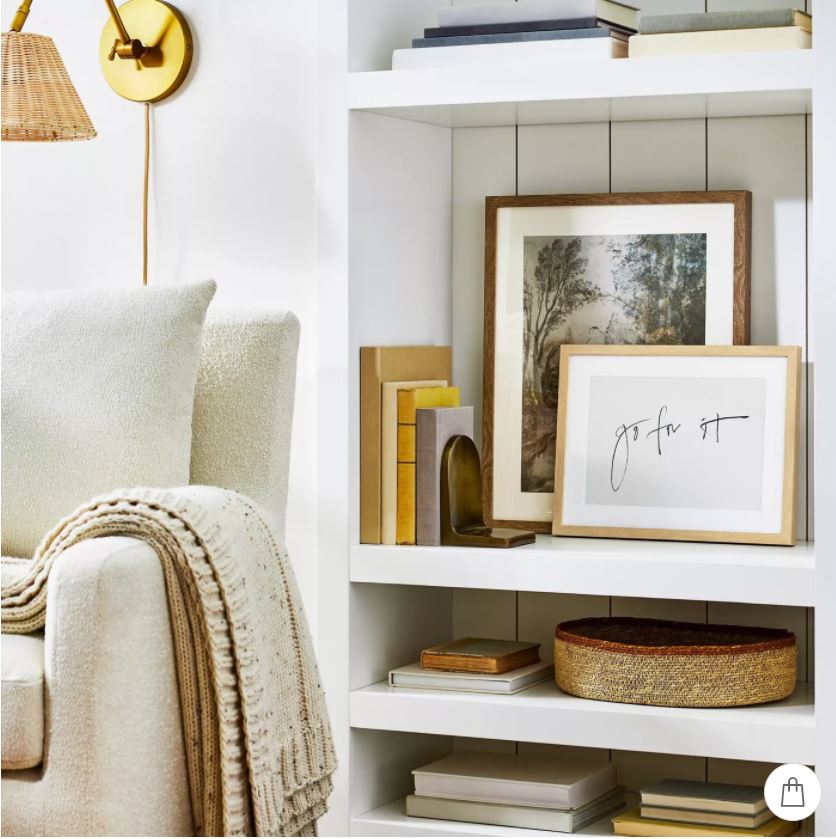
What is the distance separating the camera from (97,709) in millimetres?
1504

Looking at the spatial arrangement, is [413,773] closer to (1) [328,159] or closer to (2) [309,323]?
(2) [309,323]

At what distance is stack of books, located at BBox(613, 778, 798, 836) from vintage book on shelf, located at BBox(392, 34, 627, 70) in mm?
1098

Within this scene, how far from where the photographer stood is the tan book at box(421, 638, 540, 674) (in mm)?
2100

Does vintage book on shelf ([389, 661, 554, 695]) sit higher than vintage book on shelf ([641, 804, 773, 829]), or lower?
higher

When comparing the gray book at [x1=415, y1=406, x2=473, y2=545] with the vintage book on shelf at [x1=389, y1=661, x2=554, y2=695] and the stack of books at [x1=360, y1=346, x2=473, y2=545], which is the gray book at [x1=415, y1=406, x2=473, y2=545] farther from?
the vintage book on shelf at [x1=389, y1=661, x2=554, y2=695]

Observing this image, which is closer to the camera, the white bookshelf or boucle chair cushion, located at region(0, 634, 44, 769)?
boucle chair cushion, located at region(0, 634, 44, 769)

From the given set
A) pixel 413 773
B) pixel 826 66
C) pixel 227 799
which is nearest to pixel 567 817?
pixel 413 773

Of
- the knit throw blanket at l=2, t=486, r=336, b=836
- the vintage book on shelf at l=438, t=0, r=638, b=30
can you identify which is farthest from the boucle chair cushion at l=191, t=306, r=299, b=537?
the vintage book on shelf at l=438, t=0, r=638, b=30

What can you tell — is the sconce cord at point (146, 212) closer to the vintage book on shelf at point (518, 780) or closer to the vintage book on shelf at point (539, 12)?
the vintage book on shelf at point (539, 12)

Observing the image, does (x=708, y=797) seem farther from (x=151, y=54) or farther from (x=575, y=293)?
(x=151, y=54)

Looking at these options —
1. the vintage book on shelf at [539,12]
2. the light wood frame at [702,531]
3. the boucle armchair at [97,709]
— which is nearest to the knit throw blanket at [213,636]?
the boucle armchair at [97,709]

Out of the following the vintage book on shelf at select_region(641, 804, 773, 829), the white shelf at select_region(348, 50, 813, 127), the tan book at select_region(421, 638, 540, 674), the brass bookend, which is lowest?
the vintage book on shelf at select_region(641, 804, 773, 829)

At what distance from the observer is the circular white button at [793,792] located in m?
1.87

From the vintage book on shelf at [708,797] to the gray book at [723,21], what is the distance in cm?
112
